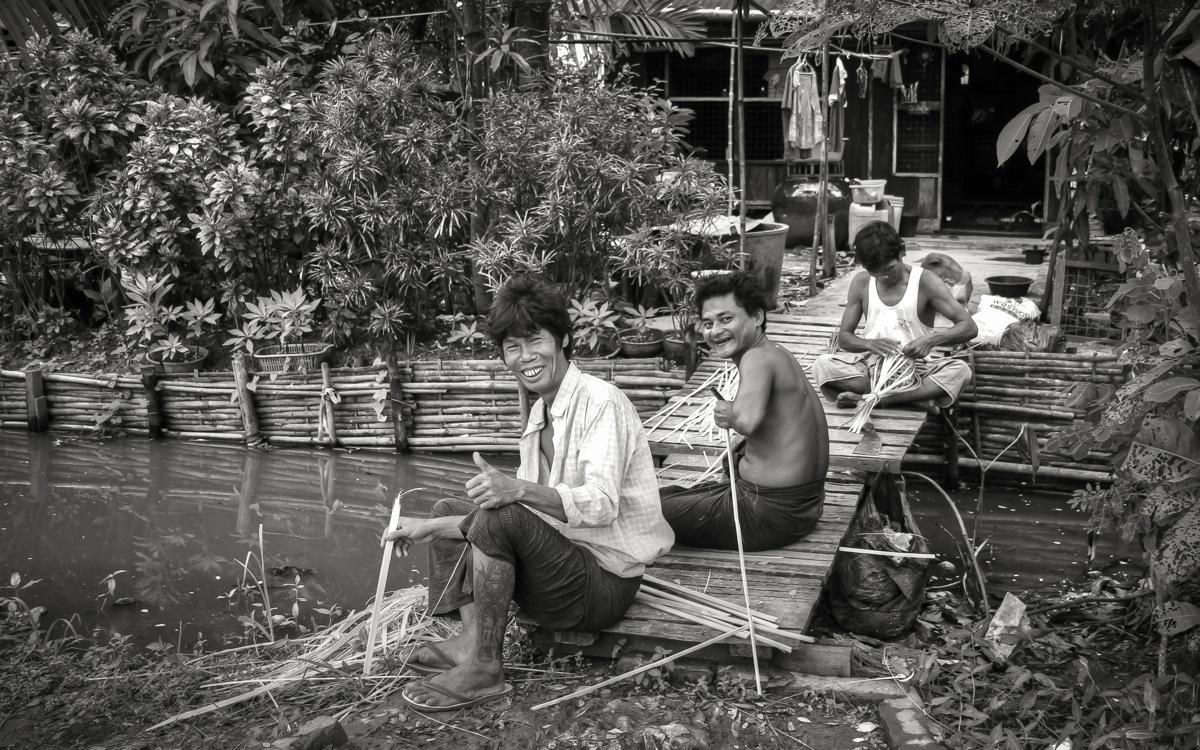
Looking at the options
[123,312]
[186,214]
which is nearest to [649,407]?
[186,214]

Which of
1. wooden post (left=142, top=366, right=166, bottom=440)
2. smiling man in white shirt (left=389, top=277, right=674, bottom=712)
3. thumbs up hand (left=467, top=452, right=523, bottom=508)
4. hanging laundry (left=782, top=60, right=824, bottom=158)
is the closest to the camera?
thumbs up hand (left=467, top=452, right=523, bottom=508)

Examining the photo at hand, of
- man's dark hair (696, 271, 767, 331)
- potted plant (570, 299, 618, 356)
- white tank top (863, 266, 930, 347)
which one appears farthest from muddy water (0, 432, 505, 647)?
white tank top (863, 266, 930, 347)

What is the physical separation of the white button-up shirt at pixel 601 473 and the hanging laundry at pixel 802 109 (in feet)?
25.5

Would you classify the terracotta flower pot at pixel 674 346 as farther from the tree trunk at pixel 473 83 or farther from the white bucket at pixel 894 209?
the white bucket at pixel 894 209

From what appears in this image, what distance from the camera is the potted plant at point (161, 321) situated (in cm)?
834

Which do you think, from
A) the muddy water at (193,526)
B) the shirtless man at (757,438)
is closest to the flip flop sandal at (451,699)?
the shirtless man at (757,438)

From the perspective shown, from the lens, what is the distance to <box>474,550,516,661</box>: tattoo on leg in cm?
359

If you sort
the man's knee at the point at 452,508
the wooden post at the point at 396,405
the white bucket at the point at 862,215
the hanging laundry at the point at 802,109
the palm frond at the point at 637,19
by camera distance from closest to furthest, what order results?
the man's knee at the point at 452,508
the wooden post at the point at 396,405
the palm frond at the point at 637,19
the hanging laundry at the point at 802,109
the white bucket at the point at 862,215

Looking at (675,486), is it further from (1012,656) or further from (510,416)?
(510,416)

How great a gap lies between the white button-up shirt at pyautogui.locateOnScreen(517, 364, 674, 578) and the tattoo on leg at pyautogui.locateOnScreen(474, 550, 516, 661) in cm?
26

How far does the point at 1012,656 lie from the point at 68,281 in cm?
843

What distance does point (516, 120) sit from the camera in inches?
297

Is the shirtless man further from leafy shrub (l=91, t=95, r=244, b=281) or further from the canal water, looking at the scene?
leafy shrub (l=91, t=95, r=244, b=281)

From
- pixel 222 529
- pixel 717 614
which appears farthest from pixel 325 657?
pixel 222 529
